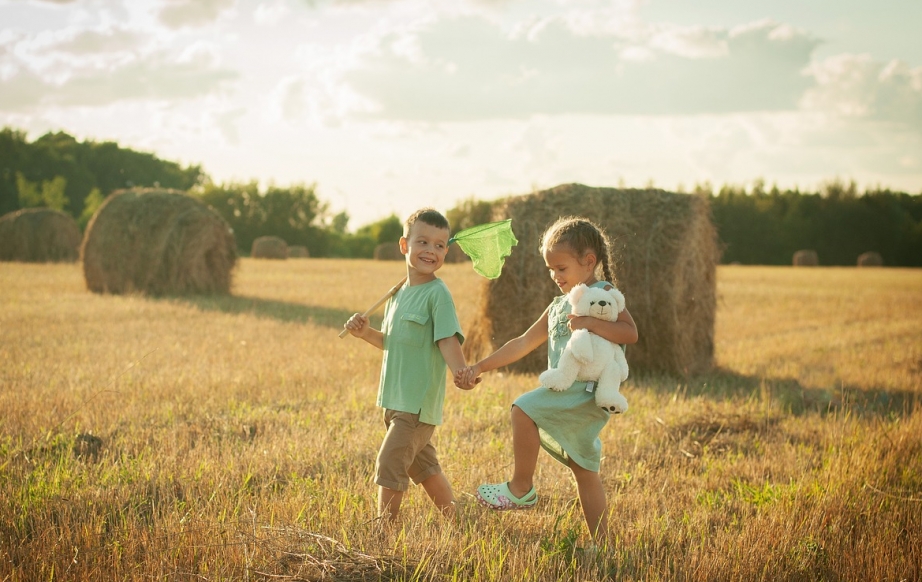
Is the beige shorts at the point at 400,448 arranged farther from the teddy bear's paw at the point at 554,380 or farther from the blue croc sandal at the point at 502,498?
the teddy bear's paw at the point at 554,380

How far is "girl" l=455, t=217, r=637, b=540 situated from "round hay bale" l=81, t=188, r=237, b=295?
1293cm

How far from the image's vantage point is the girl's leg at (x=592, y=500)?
3.57 meters

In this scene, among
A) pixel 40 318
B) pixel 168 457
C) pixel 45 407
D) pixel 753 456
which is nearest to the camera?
pixel 168 457

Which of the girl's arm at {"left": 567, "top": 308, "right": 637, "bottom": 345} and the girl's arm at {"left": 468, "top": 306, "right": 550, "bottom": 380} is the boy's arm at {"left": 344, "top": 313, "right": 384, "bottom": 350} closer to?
the girl's arm at {"left": 468, "top": 306, "right": 550, "bottom": 380}

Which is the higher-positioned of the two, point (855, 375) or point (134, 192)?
point (134, 192)

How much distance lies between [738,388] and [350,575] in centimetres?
554

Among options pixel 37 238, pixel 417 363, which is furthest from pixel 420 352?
pixel 37 238

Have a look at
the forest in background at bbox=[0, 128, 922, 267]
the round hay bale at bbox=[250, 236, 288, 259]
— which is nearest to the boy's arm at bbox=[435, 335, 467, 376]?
the round hay bale at bbox=[250, 236, 288, 259]

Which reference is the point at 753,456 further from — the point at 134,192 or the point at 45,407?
the point at 134,192

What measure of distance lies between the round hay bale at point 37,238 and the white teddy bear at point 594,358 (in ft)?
88.4

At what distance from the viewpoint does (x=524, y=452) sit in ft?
11.7

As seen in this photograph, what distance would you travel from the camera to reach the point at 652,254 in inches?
335

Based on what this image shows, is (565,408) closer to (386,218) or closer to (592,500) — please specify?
(592,500)

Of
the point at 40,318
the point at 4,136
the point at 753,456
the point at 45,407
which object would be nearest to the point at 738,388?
the point at 753,456
